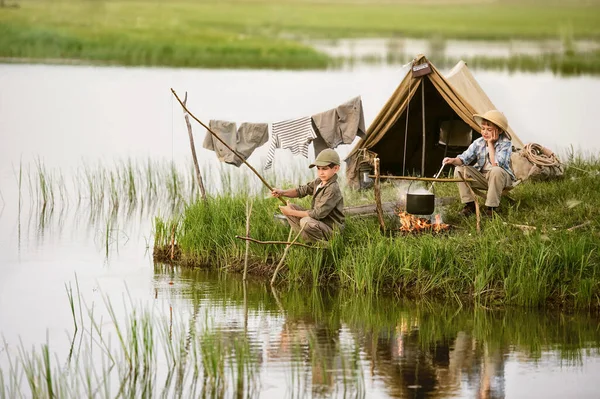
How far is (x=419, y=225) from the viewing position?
11.2 meters

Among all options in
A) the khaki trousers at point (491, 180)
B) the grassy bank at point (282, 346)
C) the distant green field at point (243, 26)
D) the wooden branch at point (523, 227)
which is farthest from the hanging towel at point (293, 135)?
the distant green field at point (243, 26)

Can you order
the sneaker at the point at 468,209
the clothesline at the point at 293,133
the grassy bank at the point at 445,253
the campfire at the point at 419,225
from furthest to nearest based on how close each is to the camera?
1. the clothesline at the point at 293,133
2. the sneaker at the point at 468,209
3. the campfire at the point at 419,225
4. the grassy bank at the point at 445,253

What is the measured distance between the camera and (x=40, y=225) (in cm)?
1459

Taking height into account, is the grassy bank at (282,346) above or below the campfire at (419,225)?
below

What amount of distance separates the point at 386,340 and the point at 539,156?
17.7 feet

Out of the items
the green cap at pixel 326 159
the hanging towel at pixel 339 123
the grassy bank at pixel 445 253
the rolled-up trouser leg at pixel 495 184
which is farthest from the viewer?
the hanging towel at pixel 339 123

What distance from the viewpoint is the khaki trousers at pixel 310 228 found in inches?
420

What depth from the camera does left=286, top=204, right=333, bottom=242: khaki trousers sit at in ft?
35.0

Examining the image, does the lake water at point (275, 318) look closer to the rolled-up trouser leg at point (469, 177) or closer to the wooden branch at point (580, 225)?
the wooden branch at point (580, 225)

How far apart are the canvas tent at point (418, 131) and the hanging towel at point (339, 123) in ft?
2.59

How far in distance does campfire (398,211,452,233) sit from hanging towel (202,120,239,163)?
2441 mm

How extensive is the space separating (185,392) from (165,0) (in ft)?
134

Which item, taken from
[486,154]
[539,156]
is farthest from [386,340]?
[539,156]

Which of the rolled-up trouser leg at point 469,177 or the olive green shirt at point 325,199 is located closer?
the olive green shirt at point 325,199
